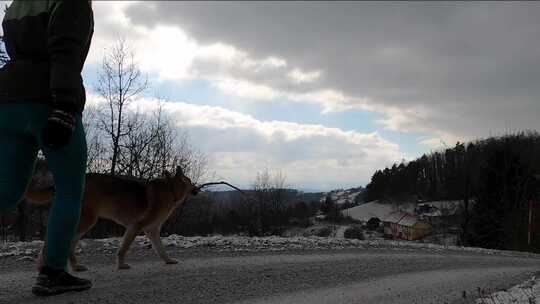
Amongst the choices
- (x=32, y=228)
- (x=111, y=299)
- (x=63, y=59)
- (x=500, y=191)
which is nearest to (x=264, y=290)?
(x=111, y=299)

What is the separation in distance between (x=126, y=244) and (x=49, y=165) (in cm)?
219

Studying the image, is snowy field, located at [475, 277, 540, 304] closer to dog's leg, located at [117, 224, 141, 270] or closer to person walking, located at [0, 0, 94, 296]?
person walking, located at [0, 0, 94, 296]

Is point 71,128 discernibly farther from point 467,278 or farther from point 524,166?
point 524,166

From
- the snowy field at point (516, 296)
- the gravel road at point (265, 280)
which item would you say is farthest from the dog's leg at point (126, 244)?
the snowy field at point (516, 296)

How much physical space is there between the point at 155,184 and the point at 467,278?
417 cm

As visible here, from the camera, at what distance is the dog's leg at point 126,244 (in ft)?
17.0

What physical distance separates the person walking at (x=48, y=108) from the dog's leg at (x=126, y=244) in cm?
170

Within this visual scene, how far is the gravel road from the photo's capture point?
3.82 meters

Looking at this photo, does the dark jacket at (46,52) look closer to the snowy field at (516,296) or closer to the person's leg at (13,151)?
the person's leg at (13,151)

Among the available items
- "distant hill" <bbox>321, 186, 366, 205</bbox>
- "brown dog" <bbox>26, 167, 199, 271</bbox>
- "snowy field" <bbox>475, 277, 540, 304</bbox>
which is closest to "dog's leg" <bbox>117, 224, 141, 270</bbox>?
"brown dog" <bbox>26, 167, 199, 271</bbox>

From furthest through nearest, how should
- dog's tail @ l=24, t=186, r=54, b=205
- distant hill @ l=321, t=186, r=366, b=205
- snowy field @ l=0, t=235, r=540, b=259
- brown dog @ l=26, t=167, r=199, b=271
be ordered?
distant hill @ l=321, t=186, r=366, b=205 < snowy field @ l=0, t=235, r=540, b=259 < brown dog @ l=26, t=167, r=199, b=271 < dog's tail @ l=24, t=186, r=54, b=205

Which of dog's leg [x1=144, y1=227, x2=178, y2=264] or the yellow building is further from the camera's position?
the yellow building

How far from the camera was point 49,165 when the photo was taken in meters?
3.37

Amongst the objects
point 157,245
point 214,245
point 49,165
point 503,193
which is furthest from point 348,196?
point 49,165
